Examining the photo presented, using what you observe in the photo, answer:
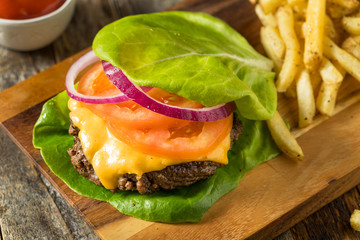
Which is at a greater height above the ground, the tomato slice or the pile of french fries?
the pile of french fries

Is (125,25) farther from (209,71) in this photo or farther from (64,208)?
(64,208)

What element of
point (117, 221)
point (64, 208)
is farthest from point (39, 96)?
point (117, 221)

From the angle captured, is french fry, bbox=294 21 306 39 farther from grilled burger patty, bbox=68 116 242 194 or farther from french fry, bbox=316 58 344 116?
grilled burger patty, bbox=68 116 242 194

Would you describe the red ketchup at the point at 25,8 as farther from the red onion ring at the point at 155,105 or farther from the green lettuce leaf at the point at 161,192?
the red onion ring at the point at 155,105

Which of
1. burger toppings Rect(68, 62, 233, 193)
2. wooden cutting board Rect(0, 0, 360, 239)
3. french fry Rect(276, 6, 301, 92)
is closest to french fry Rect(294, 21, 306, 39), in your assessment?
french fry Rect(276, 6, 301, 92)

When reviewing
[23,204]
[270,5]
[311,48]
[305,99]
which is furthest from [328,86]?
[23,204]

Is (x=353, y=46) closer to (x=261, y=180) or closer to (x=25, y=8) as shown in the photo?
(x=261, y=180)

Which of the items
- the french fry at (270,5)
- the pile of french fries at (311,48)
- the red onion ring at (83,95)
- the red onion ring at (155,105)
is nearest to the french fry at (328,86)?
the pile of french fries at (311,48)
